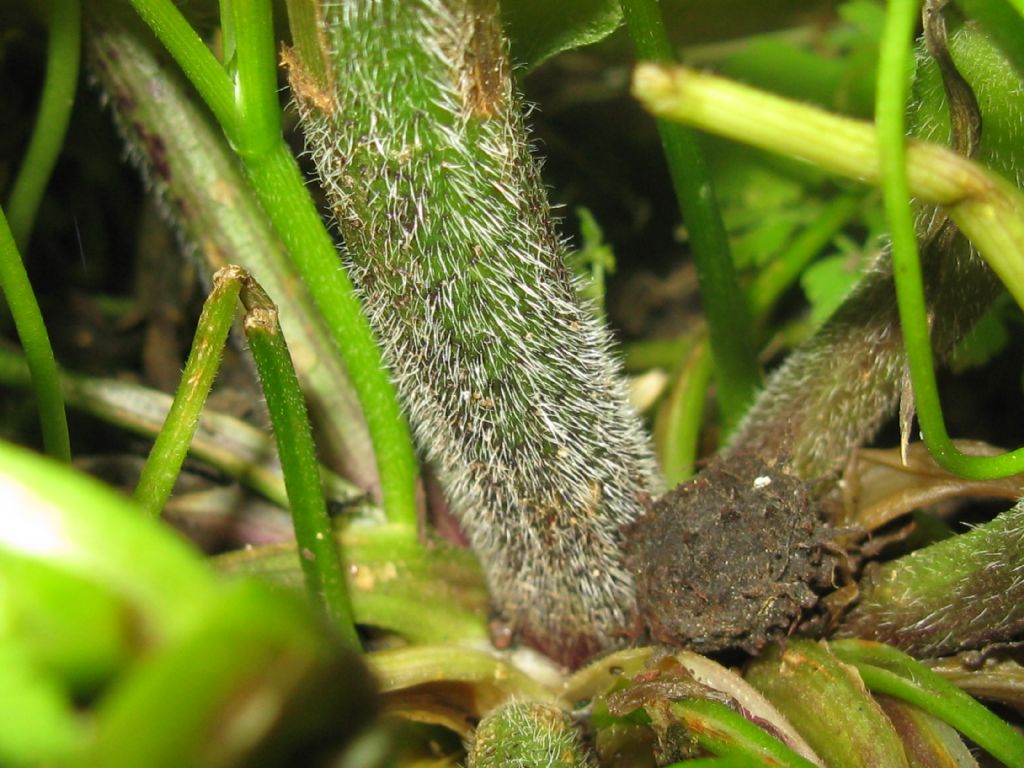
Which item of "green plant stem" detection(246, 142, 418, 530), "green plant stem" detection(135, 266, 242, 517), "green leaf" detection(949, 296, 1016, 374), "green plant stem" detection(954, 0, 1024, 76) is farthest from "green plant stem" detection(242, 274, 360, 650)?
"green leaf" detection(949, 296, 1016, 374)

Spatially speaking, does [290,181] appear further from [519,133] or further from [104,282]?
[104,282]

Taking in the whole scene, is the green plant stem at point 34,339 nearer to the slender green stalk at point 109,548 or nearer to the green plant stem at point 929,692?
the slender green stalk at point 109,548

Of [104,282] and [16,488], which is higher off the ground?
[16,488]

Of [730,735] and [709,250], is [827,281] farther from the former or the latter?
[730,735]

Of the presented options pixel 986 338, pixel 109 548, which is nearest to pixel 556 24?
pixel 986 338

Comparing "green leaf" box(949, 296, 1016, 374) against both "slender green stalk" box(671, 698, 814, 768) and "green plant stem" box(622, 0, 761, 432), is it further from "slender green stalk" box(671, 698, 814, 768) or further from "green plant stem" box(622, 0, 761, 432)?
"slender green stalk" box(671, 698, 814, 768)

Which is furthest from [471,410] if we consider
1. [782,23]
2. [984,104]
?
[782,23]
